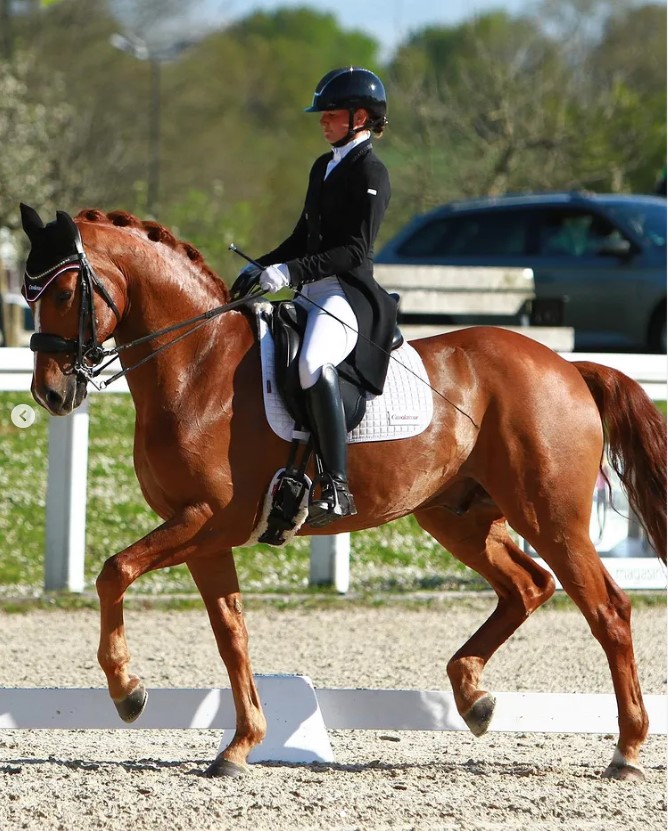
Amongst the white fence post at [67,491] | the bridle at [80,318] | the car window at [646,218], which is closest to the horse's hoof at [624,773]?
the bridle at [80,318]

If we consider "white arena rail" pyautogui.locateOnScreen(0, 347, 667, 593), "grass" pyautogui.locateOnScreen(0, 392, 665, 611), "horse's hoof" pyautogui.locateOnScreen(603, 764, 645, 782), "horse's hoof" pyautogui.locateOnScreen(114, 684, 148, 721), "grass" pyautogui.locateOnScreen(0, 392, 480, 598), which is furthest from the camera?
"grass" pyautogui.locateOnScreen(0, 392, 480, 598)

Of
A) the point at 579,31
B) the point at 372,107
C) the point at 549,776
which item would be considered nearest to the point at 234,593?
the point at 549,776

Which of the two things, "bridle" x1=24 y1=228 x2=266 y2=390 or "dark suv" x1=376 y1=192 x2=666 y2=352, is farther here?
"dark suv" x1=376 y1=192 x2=666 y2=352

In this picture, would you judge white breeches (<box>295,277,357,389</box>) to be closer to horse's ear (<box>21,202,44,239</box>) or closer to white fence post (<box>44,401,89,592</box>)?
horse's ear (<box>21,202,44,239</box>)

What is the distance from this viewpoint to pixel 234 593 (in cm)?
509

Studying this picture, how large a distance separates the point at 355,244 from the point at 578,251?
1014 cm

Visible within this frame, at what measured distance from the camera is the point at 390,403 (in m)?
5.27

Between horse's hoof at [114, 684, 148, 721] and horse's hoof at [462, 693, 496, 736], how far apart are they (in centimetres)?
132

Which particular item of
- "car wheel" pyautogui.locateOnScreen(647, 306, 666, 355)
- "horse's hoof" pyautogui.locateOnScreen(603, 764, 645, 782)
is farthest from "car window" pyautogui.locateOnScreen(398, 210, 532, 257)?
"horse's hoof" pyautogui.locateOnScreen(603, 764, 645, 782)

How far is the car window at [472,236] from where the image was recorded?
15219 mm

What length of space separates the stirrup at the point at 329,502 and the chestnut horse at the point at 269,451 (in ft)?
0.62

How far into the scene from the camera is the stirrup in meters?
4.98

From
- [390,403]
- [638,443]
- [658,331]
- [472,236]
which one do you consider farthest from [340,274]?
[472,236]

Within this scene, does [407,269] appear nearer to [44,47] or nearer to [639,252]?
[639,252]
